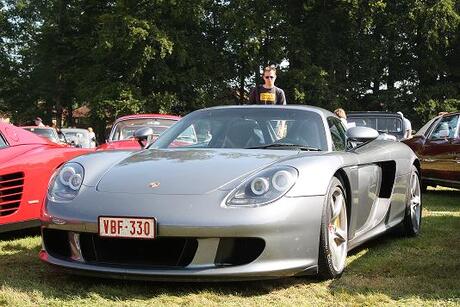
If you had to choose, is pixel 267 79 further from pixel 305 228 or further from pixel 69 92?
pixel 69 92

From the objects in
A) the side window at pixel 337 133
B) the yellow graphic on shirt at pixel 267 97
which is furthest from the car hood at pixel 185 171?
the yellow graphic on shirt at pixel 267 97

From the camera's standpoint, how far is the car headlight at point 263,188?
3.58 metres

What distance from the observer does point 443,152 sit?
954 centimetres

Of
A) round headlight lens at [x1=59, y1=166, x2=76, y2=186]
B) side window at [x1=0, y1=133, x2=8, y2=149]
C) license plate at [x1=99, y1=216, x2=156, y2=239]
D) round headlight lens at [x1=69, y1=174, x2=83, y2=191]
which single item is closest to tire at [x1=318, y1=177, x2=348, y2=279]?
license plate at [x1=99, y1=216, x2=156, y2=239]

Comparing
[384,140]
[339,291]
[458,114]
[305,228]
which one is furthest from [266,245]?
[458,114]

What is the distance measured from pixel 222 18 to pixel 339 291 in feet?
117

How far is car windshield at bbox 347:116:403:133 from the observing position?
49.3ft

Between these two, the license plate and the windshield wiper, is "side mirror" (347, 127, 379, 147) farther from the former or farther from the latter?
the license plate

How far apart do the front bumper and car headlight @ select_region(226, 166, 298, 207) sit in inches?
2.1

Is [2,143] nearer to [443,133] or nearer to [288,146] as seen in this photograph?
[288,146]

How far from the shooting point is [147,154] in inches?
175

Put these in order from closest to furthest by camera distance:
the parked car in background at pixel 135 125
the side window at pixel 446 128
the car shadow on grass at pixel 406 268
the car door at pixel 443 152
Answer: the car shadow on grass at pixel 406 268, the car door at pixel 443 152, the side window at pixel 446 128, the parked car in background at pixel 135 125

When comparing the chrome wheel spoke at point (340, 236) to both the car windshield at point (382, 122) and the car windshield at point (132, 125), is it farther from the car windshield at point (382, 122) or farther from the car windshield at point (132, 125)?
the car windshield at point (382, 122)

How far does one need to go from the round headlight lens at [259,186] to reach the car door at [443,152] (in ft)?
20.7
